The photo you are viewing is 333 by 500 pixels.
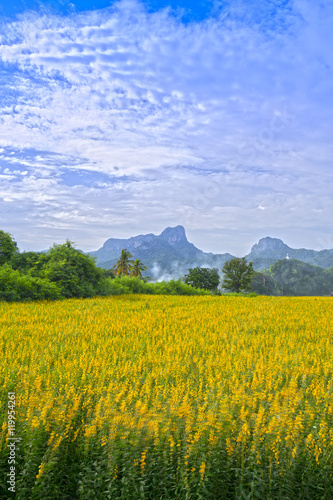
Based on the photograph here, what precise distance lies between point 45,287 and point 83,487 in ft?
61.1

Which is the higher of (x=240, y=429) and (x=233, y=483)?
(x=240, y=429)

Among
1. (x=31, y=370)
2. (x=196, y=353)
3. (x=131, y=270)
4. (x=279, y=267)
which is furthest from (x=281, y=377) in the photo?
(x=279, y=267)

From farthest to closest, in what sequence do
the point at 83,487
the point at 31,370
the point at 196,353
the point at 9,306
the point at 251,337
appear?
the point at 9,306 < the point at 251,337 < the point at 196,353 < the point at 31,370 < the point at 83,487

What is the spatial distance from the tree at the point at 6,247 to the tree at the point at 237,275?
153ft

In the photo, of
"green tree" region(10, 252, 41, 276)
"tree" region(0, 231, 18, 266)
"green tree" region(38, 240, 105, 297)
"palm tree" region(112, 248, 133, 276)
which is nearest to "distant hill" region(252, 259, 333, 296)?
"palm tree" region(112, 248, 133, 276)

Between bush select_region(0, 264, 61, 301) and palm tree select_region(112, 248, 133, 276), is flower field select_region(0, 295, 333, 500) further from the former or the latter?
palm tree select_region(112, 248, 133, 276)

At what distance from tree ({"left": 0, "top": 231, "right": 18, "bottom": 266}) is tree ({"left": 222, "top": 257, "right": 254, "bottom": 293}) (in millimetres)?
46558

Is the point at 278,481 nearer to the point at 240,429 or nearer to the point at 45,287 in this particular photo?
the point at 240,429

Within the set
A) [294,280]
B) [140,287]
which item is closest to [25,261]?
[140,287]

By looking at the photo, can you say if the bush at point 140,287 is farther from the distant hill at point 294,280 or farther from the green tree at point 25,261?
the distant hill at point 294,280

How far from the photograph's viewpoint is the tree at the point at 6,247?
78.4ft

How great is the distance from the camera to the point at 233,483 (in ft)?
12.0

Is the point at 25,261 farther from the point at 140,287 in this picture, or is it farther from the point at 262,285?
the point at 262,285

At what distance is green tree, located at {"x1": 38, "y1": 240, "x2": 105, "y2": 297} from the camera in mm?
23172
